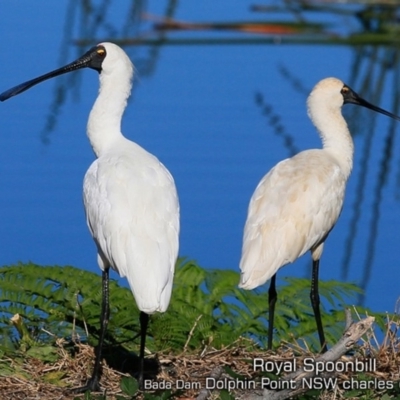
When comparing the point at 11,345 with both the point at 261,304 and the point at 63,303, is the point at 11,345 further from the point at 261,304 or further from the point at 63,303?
the point at 261,304

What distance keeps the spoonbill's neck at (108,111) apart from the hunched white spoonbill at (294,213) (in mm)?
1023

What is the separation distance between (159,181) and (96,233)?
468 mm

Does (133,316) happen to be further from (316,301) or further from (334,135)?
(334,135)

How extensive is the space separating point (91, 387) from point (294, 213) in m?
1.95

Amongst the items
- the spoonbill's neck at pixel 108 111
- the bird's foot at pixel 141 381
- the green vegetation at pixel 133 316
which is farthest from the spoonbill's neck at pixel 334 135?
the bird's foot at pixel 141 381

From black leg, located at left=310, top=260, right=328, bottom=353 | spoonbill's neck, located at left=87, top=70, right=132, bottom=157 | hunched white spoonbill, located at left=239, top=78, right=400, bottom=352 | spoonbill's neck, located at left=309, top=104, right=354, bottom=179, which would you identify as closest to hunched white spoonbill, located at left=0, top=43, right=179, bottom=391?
spoonbill's neck, located at left=87, top=70, right=132, bottom=157

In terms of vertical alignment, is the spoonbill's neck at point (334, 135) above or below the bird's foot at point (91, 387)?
above

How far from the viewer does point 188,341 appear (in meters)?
8.97

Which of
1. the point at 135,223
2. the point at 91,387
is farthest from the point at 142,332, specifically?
the point at 135,223

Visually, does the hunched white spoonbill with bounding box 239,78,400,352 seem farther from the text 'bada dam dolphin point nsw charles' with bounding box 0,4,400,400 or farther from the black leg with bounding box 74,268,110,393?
the black leg with bounding box 74,268,110,393

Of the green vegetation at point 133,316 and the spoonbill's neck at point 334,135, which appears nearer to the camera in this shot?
the green vegetation at point 133,316

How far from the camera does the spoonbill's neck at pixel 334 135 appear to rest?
416 inches

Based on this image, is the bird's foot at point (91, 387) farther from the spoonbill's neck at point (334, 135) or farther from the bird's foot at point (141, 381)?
the spoonbill's neck at point (334, 135)

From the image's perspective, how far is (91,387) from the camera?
855cm
